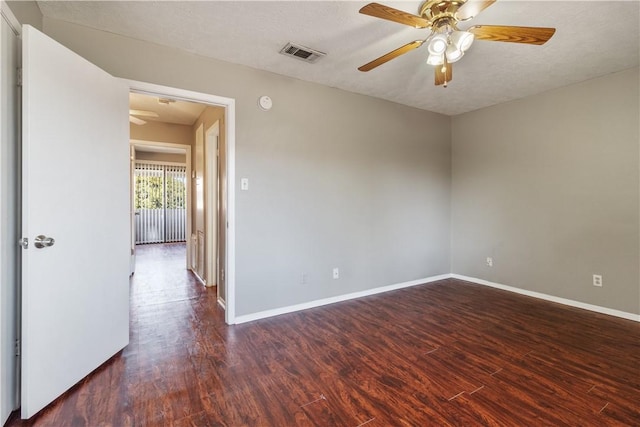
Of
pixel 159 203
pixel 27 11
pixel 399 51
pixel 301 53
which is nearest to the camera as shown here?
pixel 27 11

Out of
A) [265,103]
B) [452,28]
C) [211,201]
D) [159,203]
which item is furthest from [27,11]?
[159,203]

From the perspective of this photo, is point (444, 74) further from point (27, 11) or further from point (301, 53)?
point (27, 11)

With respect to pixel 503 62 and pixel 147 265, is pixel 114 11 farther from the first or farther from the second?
pixel 147 265

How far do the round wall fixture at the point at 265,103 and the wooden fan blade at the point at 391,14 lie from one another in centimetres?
155

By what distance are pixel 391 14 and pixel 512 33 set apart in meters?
0.74

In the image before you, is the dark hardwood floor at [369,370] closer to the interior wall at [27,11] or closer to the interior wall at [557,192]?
the interior wall at [557,192]

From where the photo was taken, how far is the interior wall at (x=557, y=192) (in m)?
3.04

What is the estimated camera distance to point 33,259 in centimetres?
162

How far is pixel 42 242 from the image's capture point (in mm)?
1651

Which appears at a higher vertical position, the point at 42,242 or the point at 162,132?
the point at 162,132

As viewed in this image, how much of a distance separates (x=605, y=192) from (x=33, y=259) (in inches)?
194

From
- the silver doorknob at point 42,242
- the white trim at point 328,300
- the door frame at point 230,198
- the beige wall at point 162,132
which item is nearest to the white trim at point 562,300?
the white trim at point 328,300

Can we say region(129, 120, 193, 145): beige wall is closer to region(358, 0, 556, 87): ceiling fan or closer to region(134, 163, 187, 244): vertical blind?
region(134, 163, 187, 244): vertical blind

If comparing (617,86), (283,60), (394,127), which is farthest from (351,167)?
(617,86)
